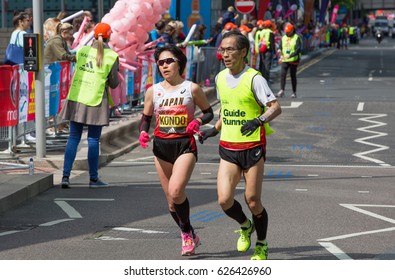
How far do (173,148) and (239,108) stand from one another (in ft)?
2.38

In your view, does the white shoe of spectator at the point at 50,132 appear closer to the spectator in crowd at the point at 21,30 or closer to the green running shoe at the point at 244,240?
the spectator in crowd at the point at 21,30

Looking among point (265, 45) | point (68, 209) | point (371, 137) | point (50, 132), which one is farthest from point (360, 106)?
point (68, 209)

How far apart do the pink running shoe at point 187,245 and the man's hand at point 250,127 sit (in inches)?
40.3

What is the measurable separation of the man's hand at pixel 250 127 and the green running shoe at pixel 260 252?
86cm

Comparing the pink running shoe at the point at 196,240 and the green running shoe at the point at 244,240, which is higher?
the green running shoe at the point at 244,240

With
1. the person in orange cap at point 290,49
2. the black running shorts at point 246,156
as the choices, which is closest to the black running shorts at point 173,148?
the black running shorts at point 246,156

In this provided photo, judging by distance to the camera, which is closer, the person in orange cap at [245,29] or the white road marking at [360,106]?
the white road marking at [360,106]

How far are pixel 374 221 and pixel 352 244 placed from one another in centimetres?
142

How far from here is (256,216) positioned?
8750 millimetres

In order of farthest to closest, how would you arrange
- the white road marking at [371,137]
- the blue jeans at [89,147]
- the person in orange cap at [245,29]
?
the person in orange cap at [245,29] < the white road marking at [371,137] < the blue jeans at [89,147]

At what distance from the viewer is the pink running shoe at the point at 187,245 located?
893cm

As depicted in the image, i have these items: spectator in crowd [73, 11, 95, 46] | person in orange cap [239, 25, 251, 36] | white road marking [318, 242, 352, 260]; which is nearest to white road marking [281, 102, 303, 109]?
person in orange cap [239, 25, 251, 36]

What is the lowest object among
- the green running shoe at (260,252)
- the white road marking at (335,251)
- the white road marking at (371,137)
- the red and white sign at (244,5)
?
the white road marking at (371,137)

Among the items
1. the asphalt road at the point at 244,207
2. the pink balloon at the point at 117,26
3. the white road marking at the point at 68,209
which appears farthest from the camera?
the pink balloon at the point at 117,26
